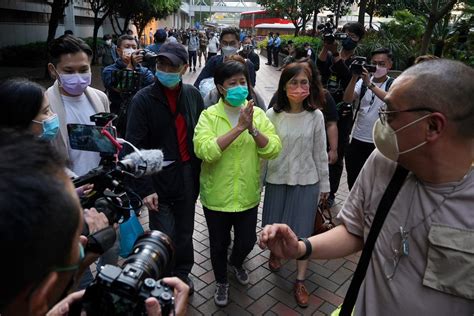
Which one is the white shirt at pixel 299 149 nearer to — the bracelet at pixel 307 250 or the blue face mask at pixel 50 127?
the bracelet at pixel 307 250

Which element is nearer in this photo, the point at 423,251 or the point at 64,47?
the point at 423,251

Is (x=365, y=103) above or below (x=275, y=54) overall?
above

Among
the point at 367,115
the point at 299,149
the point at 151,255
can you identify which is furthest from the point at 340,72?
the point at 151,255

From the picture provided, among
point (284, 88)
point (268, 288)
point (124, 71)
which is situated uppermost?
point (284, 88)

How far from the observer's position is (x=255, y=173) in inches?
114

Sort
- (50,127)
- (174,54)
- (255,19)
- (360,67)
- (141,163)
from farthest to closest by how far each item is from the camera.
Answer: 1. (255,19)
2. (360,67)
3. (174,54)
4. (50,127)
5. (141,163)

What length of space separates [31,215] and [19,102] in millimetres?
1231

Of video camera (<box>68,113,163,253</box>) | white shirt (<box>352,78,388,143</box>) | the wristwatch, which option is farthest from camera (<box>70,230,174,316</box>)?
white shirt (<box>352,78,388,143</box>)

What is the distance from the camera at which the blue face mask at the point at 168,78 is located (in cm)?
283

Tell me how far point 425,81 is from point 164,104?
1.91m

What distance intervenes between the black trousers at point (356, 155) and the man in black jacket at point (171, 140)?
1925 mm

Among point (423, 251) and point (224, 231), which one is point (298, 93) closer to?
point (224, 231)

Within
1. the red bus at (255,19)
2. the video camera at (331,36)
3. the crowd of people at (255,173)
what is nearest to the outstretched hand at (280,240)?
the crowd of people at (255,173)

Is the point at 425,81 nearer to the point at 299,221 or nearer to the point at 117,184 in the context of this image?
the point at 117,184
